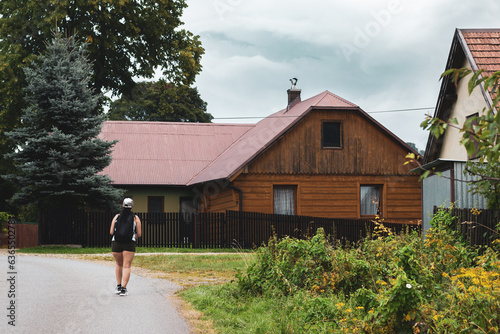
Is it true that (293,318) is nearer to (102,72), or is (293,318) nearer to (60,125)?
(60,125)

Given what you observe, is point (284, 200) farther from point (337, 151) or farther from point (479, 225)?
point (479, 225)

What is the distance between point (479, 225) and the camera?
433 inches

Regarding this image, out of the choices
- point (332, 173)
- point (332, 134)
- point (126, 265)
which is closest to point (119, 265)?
point (126, 265)

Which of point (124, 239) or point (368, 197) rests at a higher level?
point (368, 197)

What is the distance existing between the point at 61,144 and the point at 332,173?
11866mm

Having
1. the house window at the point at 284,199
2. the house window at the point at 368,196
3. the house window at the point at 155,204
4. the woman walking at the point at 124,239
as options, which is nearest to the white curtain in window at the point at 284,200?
the house window at the point at 284,199

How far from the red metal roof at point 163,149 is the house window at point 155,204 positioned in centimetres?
165

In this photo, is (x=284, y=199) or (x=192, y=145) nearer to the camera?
(x=284, y=199)

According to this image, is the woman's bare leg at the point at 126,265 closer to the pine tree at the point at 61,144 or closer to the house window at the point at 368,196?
the pine tree at the point at 61,144

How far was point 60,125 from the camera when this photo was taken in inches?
992

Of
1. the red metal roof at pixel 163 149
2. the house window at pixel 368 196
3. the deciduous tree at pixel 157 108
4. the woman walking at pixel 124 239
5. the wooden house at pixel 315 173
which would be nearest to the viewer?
the woman walking at pixel 124 239

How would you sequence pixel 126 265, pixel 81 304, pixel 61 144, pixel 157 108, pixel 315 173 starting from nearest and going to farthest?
pixel 81 304 → pixel 126 265 → pixel 61 144 → pixel 315 173 → pixel 157 108

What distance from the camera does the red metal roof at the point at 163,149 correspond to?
31.7 meters

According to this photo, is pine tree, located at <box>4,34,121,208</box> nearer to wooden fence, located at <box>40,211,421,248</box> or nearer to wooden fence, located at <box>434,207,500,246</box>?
wooden fence, located at <box>40,211,421,248</box>
